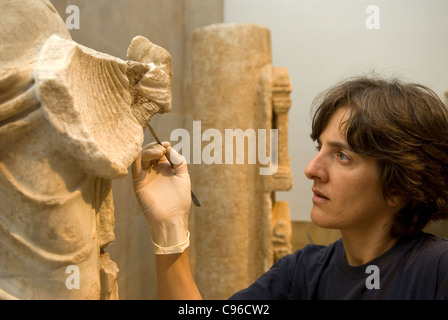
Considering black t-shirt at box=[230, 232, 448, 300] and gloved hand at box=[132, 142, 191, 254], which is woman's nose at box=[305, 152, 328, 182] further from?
gloved hand at box=[132, 142, 191, 254]

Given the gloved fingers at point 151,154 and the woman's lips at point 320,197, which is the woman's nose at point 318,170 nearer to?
the woman's lips at point 320,197

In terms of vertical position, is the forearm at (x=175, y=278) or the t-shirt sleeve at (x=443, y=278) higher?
the t-shirt sleeve at (x=443, y=278)

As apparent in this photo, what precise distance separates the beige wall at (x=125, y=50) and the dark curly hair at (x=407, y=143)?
3.81 ft

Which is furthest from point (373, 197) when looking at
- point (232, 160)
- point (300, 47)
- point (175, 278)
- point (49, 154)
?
point (300, 47)

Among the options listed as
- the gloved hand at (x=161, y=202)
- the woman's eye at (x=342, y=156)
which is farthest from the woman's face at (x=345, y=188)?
the gloved hand at (x=161, y=202)

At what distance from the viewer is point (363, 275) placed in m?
1.19

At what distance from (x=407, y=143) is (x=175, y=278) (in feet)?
2.45

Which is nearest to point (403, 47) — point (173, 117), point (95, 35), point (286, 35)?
point (286, 35)

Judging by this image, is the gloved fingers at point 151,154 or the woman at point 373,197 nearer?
the woman at point 373,197

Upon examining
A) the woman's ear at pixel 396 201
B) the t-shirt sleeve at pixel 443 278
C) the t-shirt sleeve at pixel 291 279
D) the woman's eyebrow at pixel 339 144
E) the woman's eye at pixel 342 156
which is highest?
the woman's eyebrow at pixel 339 144

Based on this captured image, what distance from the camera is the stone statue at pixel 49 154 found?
96 cm

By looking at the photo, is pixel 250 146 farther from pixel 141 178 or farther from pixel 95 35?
pixel 141 178

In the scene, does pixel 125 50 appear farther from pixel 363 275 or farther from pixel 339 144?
pixel 363 275

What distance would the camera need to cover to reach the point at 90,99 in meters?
1.05
